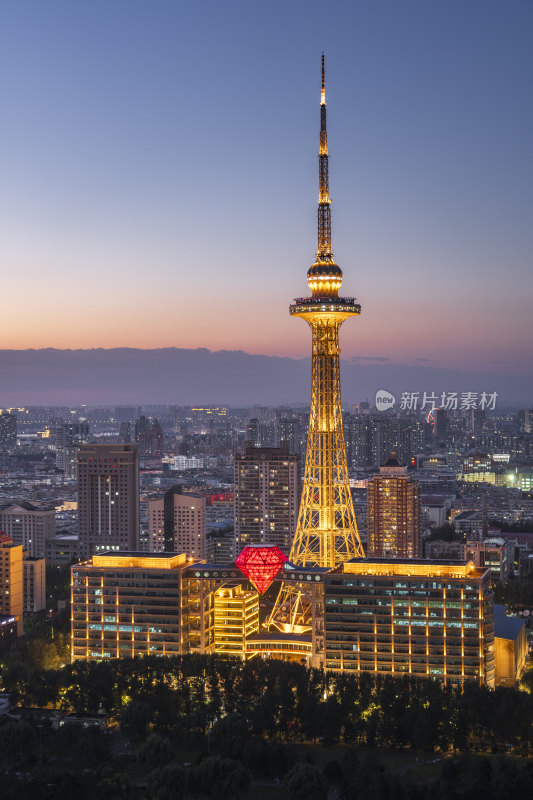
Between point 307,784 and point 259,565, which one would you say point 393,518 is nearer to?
point 259,565

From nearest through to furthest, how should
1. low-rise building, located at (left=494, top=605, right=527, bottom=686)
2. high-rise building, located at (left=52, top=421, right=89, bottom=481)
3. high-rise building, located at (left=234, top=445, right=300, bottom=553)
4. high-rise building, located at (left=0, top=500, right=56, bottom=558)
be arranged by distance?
low-rise building, located at (left=494, top=605, right=527, bottom=686) → high-rise building, located at (left=234, top=445, right=300, bottom=553) → high-rise building, located at (left=0, top=500, right=56, bottom=558) → high-rise building, located at (left=52, top=421, right=89, bottom=481)

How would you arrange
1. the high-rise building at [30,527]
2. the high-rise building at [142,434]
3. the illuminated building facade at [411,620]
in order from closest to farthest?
the illuminated building facade at [411,620] < the high-rise building at [30,527] < the high-rise building at [142,434]

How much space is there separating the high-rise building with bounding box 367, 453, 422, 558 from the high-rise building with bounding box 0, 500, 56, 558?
17.3m

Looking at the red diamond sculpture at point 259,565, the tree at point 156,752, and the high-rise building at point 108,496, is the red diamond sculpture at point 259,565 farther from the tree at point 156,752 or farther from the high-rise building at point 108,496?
the high-rise building at point 108,496

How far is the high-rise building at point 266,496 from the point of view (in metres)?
49.3

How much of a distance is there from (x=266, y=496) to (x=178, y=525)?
5.93 m

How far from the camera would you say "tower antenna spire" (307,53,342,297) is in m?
32.1

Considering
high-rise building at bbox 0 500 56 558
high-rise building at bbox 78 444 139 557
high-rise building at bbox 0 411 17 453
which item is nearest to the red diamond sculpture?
high-rise building at bbox 78 444 139 557

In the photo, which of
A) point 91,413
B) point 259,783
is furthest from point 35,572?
point 91,413

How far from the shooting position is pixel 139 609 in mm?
28750

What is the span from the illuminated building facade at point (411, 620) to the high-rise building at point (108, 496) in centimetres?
2632

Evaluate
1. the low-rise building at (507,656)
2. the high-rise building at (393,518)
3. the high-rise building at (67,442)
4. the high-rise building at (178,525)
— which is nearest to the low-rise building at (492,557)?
the high-rise building at (393,518)

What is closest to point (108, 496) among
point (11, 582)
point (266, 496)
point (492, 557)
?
point (266, 496)

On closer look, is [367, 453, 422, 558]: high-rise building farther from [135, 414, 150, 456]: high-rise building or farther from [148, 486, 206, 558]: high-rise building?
[135, 414, 150, 456]: high-rise building
